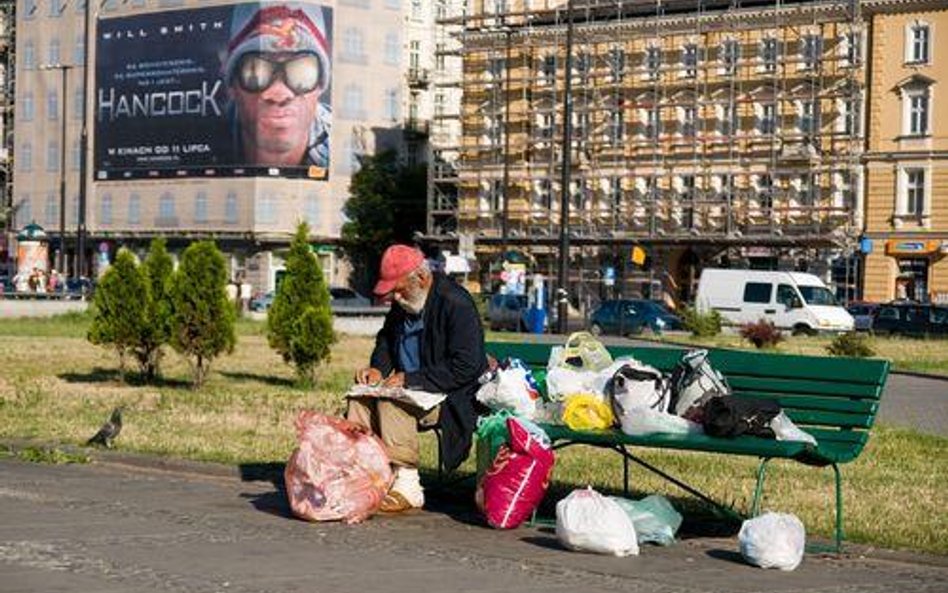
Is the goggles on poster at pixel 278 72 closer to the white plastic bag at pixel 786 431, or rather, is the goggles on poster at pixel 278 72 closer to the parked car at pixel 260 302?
the parked car at pixel 260 302

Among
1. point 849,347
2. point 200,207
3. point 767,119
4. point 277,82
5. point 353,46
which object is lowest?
point 849,347

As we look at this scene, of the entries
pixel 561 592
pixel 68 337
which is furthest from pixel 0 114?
pixel 561 592

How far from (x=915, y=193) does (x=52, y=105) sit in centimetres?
4550

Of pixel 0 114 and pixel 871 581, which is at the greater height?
pixel 0 114

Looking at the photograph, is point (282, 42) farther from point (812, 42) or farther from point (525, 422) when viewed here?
point (525, 422)

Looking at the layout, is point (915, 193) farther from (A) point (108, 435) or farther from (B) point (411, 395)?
(B) point (411, 395)

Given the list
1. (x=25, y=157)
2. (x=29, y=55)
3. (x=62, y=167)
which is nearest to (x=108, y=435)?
(x=62, y=167)

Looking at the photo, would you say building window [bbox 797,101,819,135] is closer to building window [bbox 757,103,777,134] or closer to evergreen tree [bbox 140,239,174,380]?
building window [bbox 757,103,777,134]

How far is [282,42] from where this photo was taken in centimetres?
8631

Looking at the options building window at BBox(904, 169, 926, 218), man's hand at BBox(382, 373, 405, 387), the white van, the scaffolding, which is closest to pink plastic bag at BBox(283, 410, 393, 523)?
man's hand at BBox(382, 373, 405, 387)

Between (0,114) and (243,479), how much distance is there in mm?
93707

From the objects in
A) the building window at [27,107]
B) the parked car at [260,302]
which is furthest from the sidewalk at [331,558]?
the building window at [27,107]

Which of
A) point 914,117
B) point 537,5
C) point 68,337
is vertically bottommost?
point 68,337

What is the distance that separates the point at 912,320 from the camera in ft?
181
